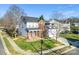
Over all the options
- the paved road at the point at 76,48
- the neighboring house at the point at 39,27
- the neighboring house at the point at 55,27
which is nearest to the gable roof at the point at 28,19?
the neighboring house at the point at 39,27

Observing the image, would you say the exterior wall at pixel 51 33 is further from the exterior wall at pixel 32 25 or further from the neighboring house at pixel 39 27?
the exterior wall at pixel 32 25

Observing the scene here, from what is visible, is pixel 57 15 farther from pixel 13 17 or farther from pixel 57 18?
pixel 13 17

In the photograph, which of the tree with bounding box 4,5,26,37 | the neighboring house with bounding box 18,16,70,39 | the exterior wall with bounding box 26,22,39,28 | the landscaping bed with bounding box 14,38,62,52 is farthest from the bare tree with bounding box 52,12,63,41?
the tree with bounding box 4,5,26,37

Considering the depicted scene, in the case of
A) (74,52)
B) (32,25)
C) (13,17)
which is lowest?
(74,52)

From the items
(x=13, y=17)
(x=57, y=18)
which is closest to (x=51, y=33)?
(x=57, y=18)

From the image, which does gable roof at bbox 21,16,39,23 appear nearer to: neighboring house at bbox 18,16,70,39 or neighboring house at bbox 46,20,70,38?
neighboring house at bbox 18,16,70,39
